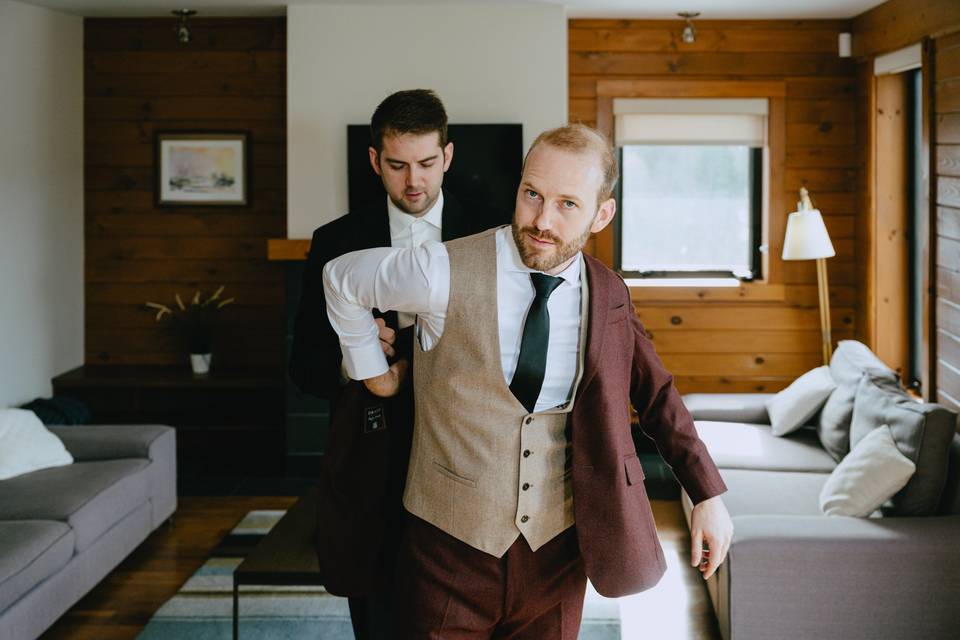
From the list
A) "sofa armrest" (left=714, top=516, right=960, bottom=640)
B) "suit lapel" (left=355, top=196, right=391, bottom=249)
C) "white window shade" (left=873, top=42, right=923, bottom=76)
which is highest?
"white window shade" (left=873, top=42, right=923, bottom=76)

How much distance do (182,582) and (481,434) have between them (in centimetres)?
266

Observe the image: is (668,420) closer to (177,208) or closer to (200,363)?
(200,363)

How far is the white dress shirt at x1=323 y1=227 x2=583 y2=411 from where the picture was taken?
1.50 m

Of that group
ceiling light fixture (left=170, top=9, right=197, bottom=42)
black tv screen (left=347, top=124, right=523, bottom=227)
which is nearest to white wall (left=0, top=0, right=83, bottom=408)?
ceiling light fixture (left=170, top=9, right=197, bottom=42)

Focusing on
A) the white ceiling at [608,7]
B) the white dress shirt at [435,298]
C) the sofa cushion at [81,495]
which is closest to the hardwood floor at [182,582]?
the sofa cushion at [81,495]

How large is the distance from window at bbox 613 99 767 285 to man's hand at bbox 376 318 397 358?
424cm

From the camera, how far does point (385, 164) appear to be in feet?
6.34

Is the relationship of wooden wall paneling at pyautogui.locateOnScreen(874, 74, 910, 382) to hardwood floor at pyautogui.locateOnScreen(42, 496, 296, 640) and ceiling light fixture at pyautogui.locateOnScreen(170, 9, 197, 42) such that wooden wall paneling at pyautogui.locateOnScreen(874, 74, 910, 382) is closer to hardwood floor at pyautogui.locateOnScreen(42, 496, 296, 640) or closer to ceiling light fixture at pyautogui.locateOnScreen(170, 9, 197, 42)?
hardwood floor at pyautogui.locateOnScreen(42, 496, 296, 640)

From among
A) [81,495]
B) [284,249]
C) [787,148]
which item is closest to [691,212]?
[787,148]

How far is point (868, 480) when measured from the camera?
305cm

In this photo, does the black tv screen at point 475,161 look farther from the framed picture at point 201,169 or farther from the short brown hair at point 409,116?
the short brown hair at point 409,116

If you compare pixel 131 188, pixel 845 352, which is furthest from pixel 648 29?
pixel 131 188

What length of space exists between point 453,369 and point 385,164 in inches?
23.1

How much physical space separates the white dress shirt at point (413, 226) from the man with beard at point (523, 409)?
0.36 m
